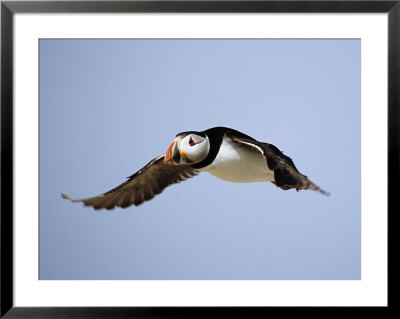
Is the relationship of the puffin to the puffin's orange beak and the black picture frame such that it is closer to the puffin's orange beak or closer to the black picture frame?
the puffin's orange beak

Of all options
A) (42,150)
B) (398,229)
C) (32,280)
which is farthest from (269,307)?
(42,150)

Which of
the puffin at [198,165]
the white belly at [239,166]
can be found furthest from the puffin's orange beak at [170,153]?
the white belly at [239,166]

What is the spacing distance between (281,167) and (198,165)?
0.95 ft

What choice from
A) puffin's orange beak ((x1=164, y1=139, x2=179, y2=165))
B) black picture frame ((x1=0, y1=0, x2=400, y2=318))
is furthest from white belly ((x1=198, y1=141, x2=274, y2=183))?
black picture frame ((x1=0, y1=0, x2=400, y2=318))

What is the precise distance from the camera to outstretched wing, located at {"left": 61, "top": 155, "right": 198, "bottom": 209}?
49.4 inches

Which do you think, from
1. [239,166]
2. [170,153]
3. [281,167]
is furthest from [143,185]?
[281,167]

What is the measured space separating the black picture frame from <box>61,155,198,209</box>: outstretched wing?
0.70 feet

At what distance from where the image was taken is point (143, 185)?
Result: 4.19 feet

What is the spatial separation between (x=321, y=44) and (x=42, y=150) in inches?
32.3

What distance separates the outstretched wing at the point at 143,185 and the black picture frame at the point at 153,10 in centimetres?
21

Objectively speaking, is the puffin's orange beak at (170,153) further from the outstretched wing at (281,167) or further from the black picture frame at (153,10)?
the black picture frame at (153,10)

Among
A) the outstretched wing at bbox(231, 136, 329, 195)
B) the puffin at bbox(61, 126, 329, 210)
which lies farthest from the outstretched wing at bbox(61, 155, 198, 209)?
the outstretched wing at bbox(231, 136, 329, 195)

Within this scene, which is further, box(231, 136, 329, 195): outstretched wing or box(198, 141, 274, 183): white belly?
box(198, 141, 274, 183): white belly

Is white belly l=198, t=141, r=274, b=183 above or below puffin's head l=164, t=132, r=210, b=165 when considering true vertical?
below
